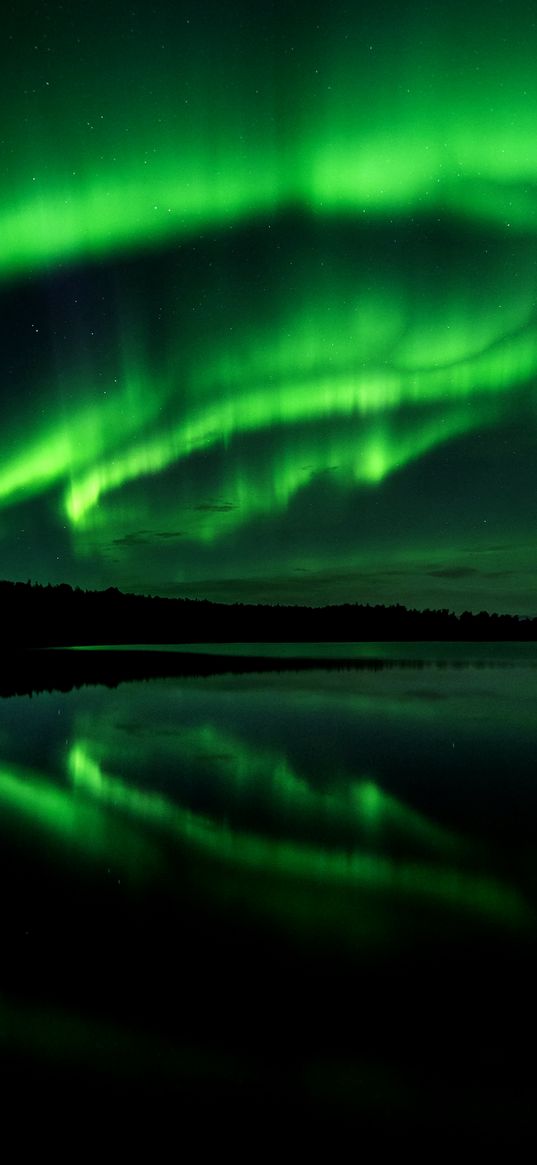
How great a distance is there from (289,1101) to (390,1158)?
0.69 meters

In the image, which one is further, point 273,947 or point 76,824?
point 76,824

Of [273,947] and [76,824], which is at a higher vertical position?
[273,947]

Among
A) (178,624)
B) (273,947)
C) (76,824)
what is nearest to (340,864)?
(273,947)

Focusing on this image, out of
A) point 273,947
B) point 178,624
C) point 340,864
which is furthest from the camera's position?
point 178,624

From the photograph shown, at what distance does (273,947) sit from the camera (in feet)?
20.0

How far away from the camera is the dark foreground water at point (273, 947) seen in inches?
170

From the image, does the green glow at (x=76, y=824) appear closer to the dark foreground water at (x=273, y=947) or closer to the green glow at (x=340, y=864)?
the dark foreground water at (x=273, y=947)

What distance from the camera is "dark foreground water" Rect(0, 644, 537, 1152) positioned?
14.2 ft

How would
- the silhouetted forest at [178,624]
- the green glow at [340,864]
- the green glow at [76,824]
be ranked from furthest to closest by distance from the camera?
the silhouetted forest at [178,624]
the green glow at [76,824]
the green glow at [340,864]

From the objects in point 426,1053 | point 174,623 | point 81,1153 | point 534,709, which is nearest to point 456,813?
point 426,1053

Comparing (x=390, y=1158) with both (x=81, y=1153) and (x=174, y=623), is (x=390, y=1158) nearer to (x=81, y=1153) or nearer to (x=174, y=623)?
(x=81, y=1153)

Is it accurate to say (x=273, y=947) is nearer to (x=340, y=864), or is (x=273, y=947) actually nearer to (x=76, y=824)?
(x=340, y=864)

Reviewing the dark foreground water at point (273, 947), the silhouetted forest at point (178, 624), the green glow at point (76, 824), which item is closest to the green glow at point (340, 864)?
the dark foreground water at point (273, 947)

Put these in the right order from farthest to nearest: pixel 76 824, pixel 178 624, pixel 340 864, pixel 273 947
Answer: pixel 178 624
pixel 76 824
pixel 340 864
pixel 273 947
